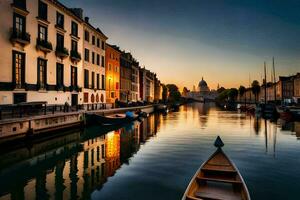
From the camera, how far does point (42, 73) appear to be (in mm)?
36594

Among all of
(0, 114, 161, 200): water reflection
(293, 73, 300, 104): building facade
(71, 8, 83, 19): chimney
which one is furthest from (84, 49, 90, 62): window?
(293, 73, 300, 104): building facade

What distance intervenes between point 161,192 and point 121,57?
65073 millimetres

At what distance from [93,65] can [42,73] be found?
60.2 feet

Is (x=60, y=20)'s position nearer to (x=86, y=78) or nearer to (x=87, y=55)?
(x=87, y=55)

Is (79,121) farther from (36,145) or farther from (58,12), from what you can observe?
(58,12)

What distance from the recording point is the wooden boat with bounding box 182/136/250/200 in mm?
9172

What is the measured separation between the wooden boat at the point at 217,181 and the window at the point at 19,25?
28.1 metres

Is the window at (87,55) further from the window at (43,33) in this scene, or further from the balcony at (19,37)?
the balcony at (19,37)

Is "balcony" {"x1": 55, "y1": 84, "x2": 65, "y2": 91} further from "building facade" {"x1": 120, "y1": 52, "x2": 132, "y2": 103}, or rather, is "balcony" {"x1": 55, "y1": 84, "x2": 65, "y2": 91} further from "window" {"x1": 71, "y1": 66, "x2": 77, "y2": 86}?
"building facade" {"x1": 120, "y1": 52, "x2": 132, "y2": 103}

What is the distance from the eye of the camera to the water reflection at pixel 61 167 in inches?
497

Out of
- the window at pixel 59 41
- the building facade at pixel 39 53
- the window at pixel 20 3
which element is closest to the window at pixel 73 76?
the building facade at pixel 39 53

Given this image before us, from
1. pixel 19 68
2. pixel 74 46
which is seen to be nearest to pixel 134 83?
pixel 74 46

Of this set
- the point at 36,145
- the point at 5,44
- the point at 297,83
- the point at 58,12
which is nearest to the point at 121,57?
the point at 58,12

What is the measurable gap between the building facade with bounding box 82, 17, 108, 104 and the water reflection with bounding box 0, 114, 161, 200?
80.9 feet
